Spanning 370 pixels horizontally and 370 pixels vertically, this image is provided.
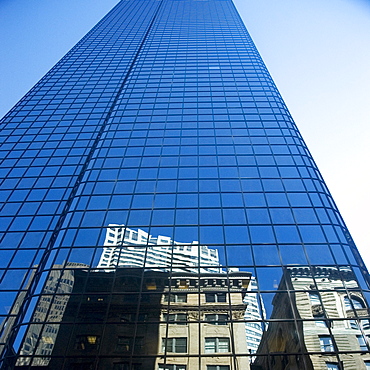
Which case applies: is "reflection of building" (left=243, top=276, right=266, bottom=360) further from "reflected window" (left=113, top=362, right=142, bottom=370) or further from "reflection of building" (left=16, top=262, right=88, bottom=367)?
"reflection of building" (left=16, top=262, right=88, bottom=367)

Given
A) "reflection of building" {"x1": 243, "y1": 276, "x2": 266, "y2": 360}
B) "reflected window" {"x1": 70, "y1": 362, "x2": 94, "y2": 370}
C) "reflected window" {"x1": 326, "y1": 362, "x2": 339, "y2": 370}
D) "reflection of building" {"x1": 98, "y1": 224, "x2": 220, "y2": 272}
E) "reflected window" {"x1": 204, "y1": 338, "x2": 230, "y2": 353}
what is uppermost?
"reflection of building" {"x1": 98, "y1": 224, "x2": 220, "y2": 272}

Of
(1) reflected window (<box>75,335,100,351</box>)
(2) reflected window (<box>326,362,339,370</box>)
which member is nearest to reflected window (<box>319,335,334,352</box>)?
(2) reflected window (<box>326,362,339,370</box>)

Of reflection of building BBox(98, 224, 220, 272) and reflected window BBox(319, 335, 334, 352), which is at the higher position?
reflection of building BBox(98, 224, 220, 272)

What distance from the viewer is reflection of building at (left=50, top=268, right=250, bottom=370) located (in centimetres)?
1795

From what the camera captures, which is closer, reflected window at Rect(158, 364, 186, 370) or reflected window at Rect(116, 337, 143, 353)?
reflected window at Rect(158, 364, 186, 370)

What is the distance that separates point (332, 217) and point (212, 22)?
7854cm

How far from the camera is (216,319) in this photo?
19578mm

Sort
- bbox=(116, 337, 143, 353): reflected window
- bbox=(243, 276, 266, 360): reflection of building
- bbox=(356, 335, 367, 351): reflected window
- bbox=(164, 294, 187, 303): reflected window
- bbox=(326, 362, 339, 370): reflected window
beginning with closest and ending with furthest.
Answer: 1. bbox=(326, 362, 339, 370): reflected window
2. bbox=(356, 335, 367, 351): reflected window
3. bbox=(243, 276, 266, 360): reflection of building
4. bbox=(116, 337, 143, 353): reflected window
5. bbox=(164, 294, 187, 303): reflected window

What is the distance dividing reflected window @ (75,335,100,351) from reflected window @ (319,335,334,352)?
504 inches

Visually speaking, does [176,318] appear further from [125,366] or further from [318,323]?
[318,323]

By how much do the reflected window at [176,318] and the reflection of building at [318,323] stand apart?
4.73 metres

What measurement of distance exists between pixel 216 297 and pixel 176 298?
262 cm

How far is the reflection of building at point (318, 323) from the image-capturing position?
682 inches

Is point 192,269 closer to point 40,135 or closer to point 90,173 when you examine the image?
point 90,173
